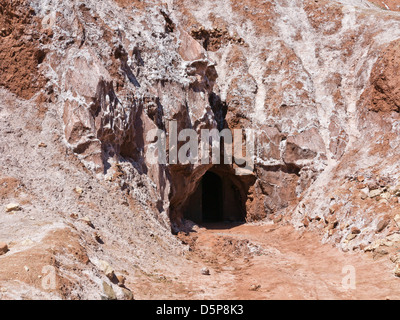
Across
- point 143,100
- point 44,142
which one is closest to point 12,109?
point 44,142

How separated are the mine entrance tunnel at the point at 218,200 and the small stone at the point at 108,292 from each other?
12.2 m

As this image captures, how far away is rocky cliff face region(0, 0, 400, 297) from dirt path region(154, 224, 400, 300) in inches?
29.1

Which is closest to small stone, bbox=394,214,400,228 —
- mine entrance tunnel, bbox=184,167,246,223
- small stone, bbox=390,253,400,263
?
small stone, bbox=390,253,400,263

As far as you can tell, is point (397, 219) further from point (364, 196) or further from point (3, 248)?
point (3, 248)

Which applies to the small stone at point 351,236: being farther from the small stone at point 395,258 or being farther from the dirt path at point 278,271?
the small stone at point 395,258

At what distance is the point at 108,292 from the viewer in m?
5.93

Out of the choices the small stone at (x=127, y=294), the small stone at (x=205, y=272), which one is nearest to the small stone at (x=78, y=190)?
the small stone at (x=205, y=272)

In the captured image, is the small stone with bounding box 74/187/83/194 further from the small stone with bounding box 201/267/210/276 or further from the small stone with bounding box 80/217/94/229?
the small stone with bounding box 201/267/210/276

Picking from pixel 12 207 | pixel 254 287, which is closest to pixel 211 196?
pixel 254 287

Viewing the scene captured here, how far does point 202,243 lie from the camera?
12703mm

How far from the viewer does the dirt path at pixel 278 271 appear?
7.46 m

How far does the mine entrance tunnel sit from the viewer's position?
60.8 feet

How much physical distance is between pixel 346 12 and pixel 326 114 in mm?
6636
